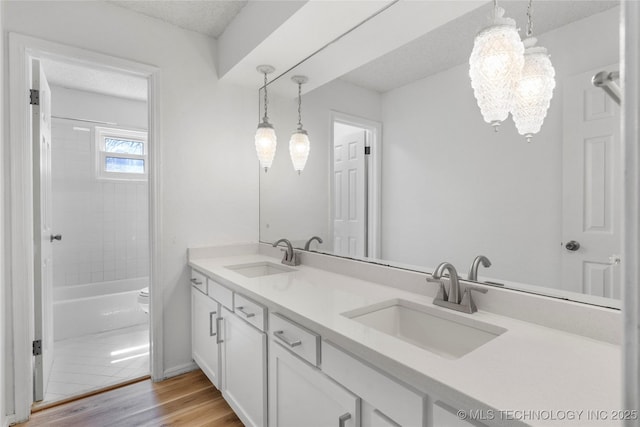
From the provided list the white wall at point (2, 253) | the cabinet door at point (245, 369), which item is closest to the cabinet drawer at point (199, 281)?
the cabinet door at point (245, 369)

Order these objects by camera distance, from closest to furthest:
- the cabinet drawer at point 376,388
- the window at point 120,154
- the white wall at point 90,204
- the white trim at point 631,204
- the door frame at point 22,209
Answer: the white trim at point 631,204, the cabinet drawer at point 376,388, the door frame at point 22,209, the white wall at point 90,204, the window at point 120,154

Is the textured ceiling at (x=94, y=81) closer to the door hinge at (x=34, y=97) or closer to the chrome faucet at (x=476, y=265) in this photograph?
the door hinge at (x=34, y=97)

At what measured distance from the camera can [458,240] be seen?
136cm

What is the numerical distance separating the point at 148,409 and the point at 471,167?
7.04 feet

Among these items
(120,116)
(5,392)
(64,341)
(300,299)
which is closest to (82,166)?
(120,116)

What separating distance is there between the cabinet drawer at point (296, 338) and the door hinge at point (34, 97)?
185 cm

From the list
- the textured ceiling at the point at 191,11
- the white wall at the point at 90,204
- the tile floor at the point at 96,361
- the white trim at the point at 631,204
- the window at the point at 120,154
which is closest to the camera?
the white trim at the point at 631,204

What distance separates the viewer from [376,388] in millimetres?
892

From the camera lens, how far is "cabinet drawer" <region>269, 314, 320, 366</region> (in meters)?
1.12

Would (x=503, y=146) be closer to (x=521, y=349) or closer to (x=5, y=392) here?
(x=521, y=349)

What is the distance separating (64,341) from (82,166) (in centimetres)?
185

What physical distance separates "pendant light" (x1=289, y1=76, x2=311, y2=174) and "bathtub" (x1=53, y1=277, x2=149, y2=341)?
7.93 ft

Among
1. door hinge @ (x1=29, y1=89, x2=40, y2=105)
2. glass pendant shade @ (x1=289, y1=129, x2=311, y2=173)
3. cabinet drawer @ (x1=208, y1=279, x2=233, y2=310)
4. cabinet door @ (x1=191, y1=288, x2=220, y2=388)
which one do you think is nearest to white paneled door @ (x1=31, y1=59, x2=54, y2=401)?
door hinge @ (x1=29, y1=89, x2=40, y2=105)

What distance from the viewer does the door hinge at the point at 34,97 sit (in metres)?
1.85
